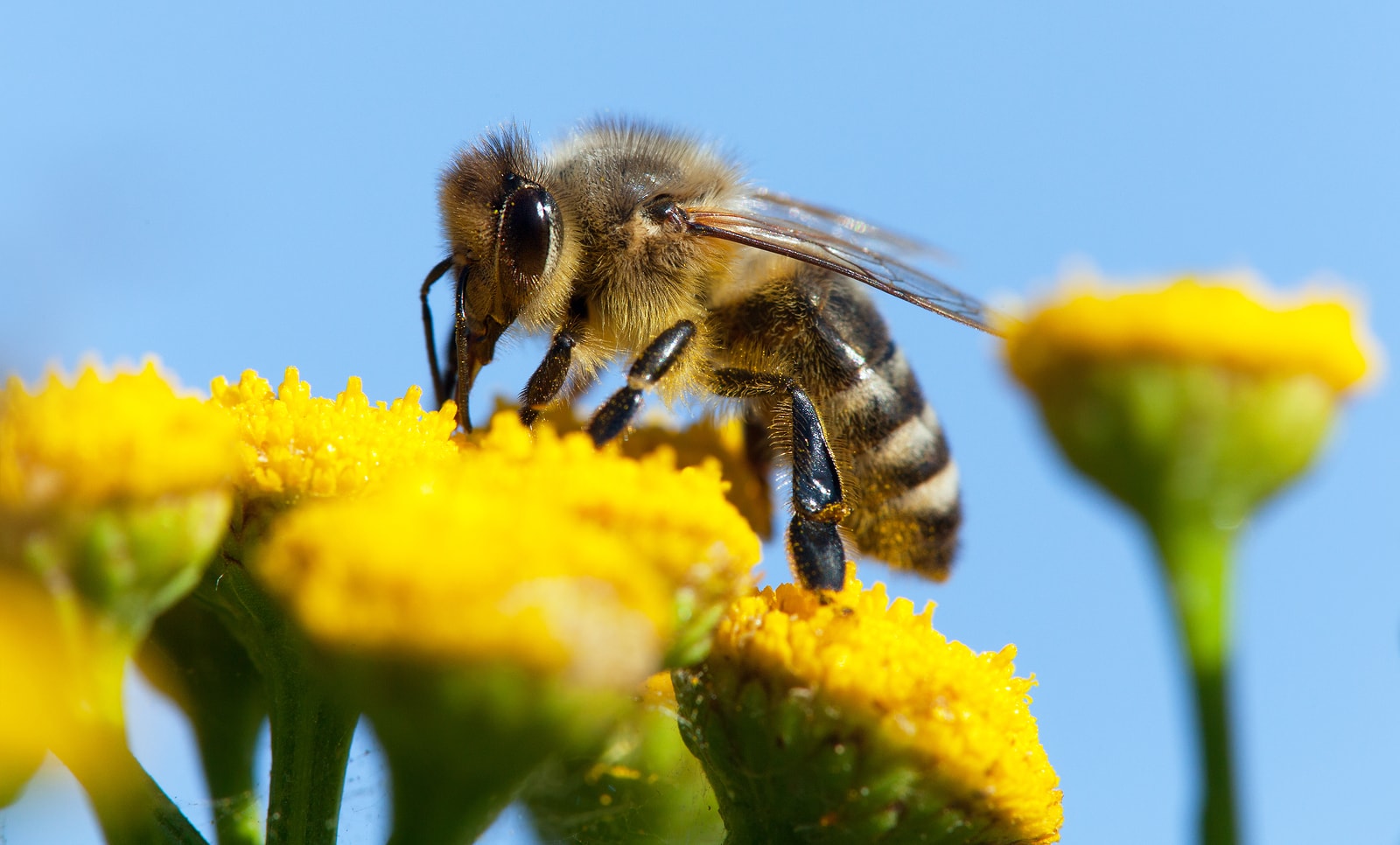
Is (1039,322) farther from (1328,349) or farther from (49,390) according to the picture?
(49,390)

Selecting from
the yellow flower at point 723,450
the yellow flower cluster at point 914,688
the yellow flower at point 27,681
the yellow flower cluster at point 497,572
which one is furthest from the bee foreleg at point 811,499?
the yellow flower at point 27,681

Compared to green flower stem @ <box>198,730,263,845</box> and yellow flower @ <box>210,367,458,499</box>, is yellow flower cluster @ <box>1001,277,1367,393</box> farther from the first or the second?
green flower stem @ <box>198,730,263,845</box>

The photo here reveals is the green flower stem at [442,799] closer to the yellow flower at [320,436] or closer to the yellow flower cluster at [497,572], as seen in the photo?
the yellow flower cluster at [497,572]

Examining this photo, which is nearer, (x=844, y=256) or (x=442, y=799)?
(x=442, y=799)

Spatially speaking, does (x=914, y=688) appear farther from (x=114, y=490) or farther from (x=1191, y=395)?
(x=114, y=490)

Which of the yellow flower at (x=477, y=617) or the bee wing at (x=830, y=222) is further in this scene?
the bee wing at (x=830, y=222)

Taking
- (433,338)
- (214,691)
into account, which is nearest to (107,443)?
(214,691)
